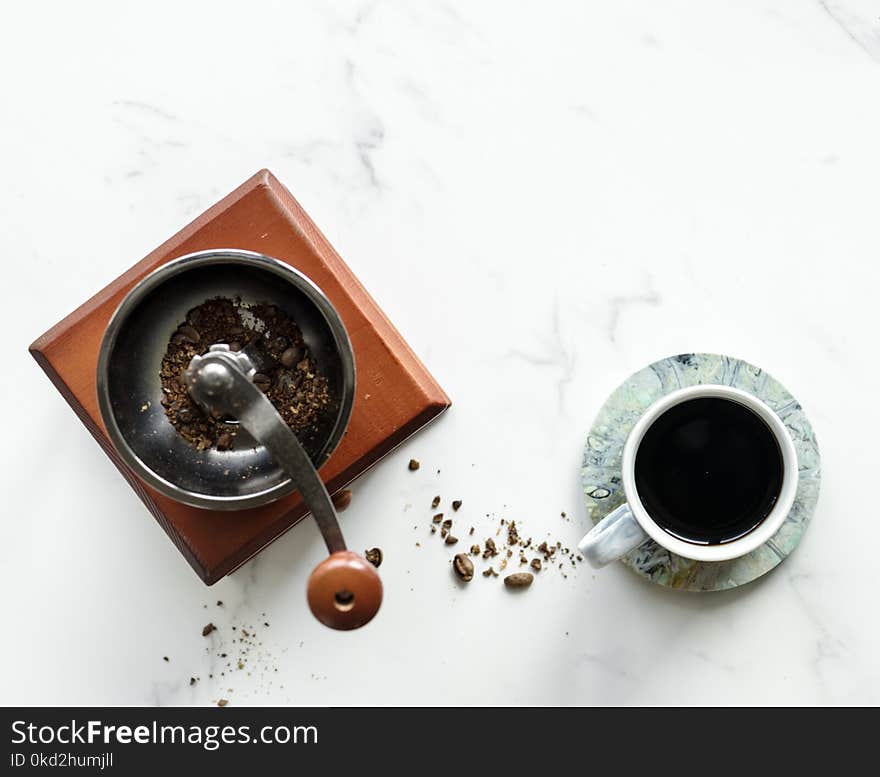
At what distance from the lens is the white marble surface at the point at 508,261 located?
92 centimetres

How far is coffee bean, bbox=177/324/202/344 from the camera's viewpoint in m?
0.81

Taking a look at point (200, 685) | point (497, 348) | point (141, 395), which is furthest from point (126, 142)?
point (200, 685)

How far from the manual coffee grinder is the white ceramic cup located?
23 centimetres

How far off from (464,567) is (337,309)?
0.93ft

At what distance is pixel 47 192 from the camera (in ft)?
3.08

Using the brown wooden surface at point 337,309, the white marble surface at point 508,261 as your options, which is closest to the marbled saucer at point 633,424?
the white marble surface at point 508,261

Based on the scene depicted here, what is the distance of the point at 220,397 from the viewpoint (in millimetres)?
693

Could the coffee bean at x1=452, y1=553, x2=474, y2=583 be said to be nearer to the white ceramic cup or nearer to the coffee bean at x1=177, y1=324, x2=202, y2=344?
the white ceramic cup

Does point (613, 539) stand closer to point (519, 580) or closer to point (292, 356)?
point (519, 580)

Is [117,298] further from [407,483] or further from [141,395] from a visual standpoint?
[407,483]

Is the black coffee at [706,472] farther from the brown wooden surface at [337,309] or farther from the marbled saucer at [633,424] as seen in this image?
the brown wooden surface at [337,309]

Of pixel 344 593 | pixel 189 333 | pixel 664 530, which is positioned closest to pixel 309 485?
pixel 344 593

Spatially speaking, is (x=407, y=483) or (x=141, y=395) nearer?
(x=141, y=395)
